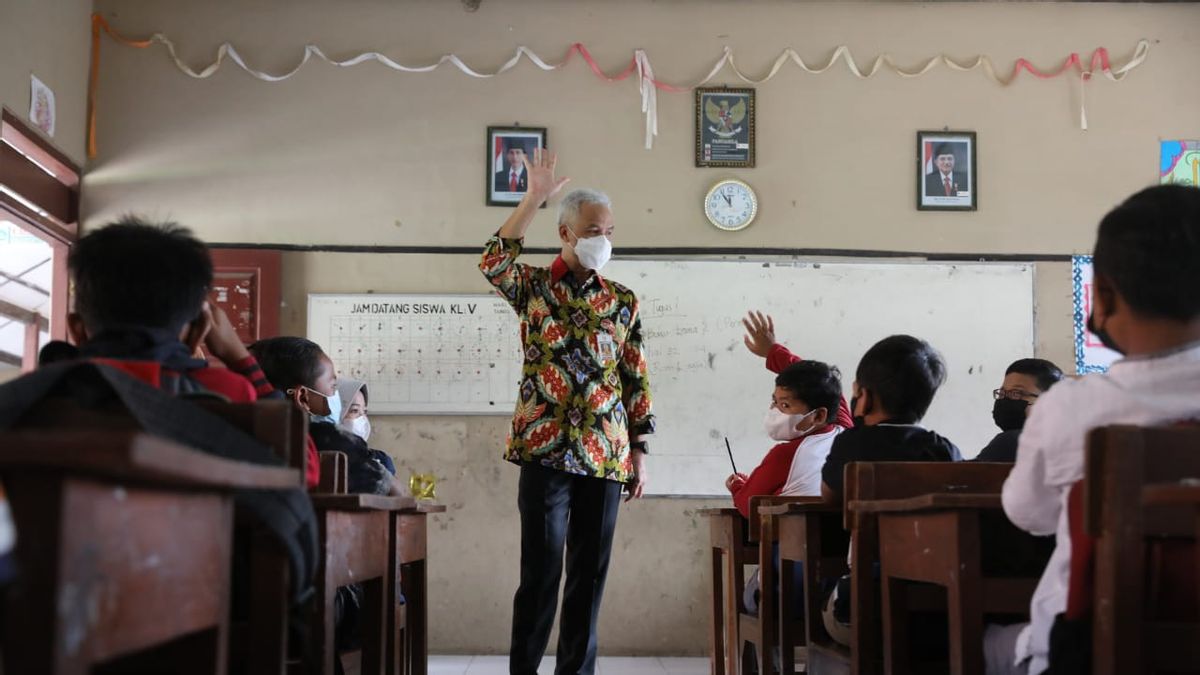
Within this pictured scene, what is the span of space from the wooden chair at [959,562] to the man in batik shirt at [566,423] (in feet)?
4.29

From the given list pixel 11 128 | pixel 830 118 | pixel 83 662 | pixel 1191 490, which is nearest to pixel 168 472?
pixel 83 662

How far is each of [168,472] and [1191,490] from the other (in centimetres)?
91

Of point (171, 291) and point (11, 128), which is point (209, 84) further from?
point (171, 291)

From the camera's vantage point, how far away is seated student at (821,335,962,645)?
2.42 metres

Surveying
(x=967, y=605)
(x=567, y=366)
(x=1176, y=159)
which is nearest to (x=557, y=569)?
(x=567, y=366)

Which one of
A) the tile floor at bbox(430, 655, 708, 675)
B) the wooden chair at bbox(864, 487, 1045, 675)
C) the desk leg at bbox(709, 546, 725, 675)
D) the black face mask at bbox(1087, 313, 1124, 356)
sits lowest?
the tile floor at bbox(430, 655, 708, 675)

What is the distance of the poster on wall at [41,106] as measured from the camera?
15.0ft

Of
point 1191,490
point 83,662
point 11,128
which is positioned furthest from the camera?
point 11,128

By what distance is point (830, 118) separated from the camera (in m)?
5.33

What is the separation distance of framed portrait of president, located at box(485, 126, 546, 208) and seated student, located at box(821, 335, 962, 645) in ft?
9.13

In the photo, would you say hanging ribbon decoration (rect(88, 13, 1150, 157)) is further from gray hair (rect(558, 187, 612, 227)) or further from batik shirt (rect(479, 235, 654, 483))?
batik shirt (rect(479, 235, 654, 483))

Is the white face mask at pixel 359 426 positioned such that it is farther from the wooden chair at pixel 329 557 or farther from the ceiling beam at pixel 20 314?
the ceiling beam at pixel 20 314

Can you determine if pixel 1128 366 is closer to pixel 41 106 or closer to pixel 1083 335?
pixel 1083 335

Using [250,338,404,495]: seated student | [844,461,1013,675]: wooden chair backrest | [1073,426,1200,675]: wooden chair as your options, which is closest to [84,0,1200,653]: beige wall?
[250,338,404,495]: seated student
